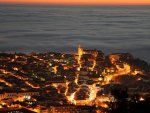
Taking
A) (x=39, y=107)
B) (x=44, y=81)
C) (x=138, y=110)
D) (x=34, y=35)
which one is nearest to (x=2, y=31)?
(x=34, y=35)

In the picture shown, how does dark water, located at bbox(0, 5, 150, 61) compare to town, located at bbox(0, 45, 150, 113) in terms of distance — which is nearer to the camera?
town, located at bbox(0, 45, 150, 113)

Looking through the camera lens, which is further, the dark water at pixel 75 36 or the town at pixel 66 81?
the dark water at pixel 75 36

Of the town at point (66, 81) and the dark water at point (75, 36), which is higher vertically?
the dark water at point (75, 36)

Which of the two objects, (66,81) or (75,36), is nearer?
(66,81)

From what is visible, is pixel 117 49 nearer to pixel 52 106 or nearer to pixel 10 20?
pixel 52 106

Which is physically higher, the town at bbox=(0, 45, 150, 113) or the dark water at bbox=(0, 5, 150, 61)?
the dark water at bbox=(0, 5, 150, 61)

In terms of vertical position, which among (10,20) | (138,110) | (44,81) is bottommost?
(138,110)

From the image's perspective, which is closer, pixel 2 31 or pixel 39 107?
pixel 39 107

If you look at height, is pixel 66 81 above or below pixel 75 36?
below
